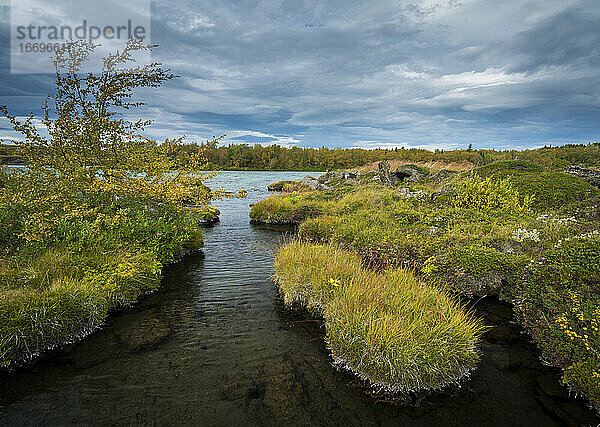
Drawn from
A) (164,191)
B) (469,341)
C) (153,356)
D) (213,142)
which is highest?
(213,142)

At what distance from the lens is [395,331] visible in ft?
18.0

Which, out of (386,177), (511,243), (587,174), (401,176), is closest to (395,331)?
(511,243)

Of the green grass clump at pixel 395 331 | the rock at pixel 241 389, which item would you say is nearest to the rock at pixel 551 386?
the green grass clump at pixel 395 331

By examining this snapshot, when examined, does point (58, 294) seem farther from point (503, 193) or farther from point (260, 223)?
point (503, 193)

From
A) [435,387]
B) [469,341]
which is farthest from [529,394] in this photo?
[435,387]

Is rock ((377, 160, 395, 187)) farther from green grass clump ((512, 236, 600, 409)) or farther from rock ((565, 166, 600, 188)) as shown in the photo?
green grass clump ((512, 236, 600, 409))

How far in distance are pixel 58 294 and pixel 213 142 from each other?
6140 millimetres

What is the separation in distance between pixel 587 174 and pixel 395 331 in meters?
18.6

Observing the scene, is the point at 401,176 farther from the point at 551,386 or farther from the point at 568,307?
the point at 551,386

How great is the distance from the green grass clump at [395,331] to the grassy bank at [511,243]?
1521 millimetres

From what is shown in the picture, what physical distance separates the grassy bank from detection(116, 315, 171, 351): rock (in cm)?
621

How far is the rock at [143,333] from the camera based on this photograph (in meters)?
6.66

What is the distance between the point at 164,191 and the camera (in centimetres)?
968

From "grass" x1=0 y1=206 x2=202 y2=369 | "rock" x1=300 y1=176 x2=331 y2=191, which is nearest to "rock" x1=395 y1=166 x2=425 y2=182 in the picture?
"rock" x1=300 y1=176 x2=331 y2=191
